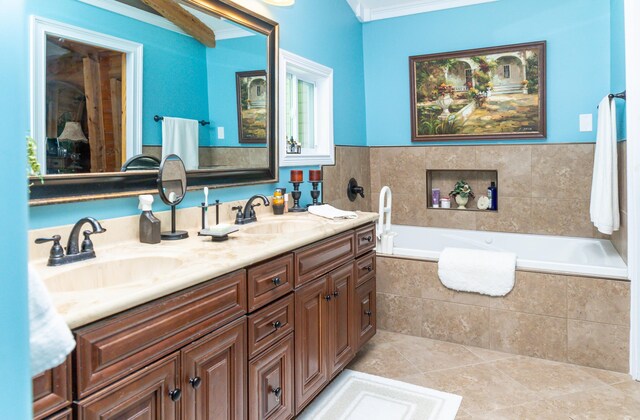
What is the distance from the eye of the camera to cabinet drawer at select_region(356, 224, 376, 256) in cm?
254

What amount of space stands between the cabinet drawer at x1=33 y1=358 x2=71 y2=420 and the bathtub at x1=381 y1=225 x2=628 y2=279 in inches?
95.4

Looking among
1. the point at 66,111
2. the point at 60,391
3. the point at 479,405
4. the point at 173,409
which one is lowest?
the point at 479,405

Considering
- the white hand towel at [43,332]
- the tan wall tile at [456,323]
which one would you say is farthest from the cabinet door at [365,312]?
the white hand towel at [43,332]

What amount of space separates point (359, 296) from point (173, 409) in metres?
1.44

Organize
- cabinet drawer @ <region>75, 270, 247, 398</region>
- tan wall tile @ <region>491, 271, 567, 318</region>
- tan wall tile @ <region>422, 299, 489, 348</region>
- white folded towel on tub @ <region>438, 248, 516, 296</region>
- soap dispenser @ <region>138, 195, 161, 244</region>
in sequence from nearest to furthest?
1. cabinet drawer @ <region>75, 270, 247, 398</region>
2. soap dispenser @ <region>138, 195, 161, 244</region>
3. tan wall tile @ <region>491, 271, 567, 318</region>
4. white folded towel on tub @ <region>438, 248, 516, 296</region>
5. tan wall tile @ <region>422, 299, 489, 348</region>

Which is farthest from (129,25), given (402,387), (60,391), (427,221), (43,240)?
(427,221)

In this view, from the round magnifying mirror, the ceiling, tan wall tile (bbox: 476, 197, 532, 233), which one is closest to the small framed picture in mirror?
the round magnifying mirror

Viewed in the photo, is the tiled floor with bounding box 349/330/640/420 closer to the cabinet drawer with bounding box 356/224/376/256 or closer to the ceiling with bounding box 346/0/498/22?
the cabinet drawer with bounding box 356/224/376/256

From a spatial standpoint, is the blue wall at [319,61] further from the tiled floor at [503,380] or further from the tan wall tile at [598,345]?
the tan wall tile at [598,345]

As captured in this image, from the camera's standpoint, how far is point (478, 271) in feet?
9.52

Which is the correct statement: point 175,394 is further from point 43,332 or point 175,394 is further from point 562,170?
point 562,170

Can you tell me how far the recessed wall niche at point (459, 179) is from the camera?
3971 mm

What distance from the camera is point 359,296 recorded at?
2576 mm

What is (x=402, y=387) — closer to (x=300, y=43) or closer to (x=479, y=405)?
(x=479, y=405)
